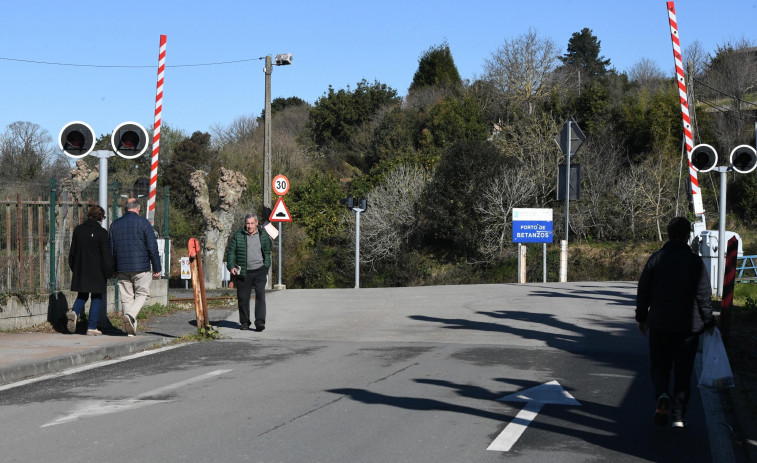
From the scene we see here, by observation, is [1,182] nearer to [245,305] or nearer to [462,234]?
[245,305]

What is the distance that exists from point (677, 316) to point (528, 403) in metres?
1.62

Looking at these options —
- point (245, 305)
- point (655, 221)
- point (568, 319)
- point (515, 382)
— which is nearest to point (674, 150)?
point (655, 221)

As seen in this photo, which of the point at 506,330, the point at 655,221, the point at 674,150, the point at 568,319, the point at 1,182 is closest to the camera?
the point at 1,182

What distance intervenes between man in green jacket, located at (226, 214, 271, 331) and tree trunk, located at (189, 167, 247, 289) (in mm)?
21216

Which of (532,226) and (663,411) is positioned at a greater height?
(532,226)

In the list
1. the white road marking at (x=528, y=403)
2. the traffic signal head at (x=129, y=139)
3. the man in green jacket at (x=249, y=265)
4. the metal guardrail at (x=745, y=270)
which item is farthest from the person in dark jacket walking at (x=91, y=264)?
the metal guardrail at (x=745, y=270)

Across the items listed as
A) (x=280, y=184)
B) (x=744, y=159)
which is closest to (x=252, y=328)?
(x=744, y=159)

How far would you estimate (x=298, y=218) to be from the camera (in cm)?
5228

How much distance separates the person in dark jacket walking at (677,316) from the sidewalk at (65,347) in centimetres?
654

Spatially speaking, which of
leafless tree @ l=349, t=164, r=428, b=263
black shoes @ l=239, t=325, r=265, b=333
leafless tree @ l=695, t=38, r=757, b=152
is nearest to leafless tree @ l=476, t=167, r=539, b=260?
leafless tree @ l=349, t=164, r=428, b=263

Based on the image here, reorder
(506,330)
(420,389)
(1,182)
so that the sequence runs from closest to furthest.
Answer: (420,389)
(1,182)
(506,330)

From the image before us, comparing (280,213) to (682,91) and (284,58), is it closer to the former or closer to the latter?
(284,58)

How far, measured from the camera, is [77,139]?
12.9 metres

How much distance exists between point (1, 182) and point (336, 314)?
20.9 ft
